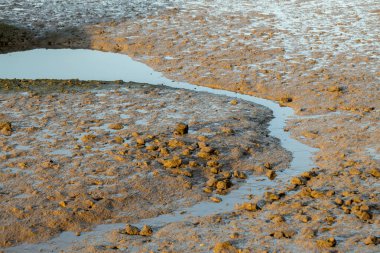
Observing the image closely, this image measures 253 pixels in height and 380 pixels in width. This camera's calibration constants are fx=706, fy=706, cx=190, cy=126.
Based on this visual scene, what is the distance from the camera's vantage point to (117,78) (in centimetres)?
1360

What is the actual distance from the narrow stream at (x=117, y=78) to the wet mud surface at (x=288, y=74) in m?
0.22

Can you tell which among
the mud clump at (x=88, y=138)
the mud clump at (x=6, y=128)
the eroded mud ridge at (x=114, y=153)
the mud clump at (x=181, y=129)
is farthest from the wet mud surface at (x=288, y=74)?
the mud clump at (x=6, y=128)

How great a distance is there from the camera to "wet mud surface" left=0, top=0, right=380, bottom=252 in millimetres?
7047

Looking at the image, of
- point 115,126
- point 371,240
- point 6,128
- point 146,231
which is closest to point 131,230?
point 146,231

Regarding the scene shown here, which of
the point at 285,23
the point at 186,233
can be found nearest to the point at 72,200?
the point at 186,233

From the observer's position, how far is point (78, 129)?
1011 cm

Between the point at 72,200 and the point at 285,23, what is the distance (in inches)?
450

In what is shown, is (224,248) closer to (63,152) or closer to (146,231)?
(146,231)

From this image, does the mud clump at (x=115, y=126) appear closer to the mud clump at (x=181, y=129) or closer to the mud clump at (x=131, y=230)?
the mud clump at (x=181, y=129)

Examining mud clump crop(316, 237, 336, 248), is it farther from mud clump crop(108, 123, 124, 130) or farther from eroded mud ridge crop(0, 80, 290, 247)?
mud clump crop(108, 123, 124, 130)

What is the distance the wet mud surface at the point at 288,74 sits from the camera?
7047 mm

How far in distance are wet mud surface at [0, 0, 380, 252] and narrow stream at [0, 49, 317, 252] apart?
22cm

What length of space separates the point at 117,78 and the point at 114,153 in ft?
15.3

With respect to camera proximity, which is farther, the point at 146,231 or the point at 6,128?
the point at 6,128
